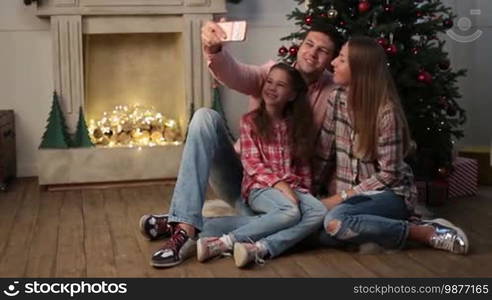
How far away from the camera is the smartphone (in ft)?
7.93

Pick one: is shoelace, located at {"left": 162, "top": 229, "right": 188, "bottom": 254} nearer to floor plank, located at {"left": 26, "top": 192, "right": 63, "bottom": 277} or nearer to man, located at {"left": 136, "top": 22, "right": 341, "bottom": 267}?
man, located at {"left": 136, "top": 22, "right": 341, "bottom": 267}

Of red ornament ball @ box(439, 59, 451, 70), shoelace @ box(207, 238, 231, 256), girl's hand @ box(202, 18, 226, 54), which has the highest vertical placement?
girl's hand @ box(202, 18, 226, 54)

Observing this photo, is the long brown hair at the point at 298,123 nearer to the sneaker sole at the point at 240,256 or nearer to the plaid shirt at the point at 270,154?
the plaid shirt at the point at 270,154

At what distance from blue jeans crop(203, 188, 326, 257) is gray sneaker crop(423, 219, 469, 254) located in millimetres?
442

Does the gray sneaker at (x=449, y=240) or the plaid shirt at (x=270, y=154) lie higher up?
the plaid shirt at (x=270, y=154)

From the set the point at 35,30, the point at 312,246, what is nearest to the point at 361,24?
the point at 312,246

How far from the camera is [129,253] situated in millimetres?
2689

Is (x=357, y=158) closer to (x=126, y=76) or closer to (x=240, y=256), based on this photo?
(x=240, y=256)

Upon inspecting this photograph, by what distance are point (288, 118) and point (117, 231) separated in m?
0.90

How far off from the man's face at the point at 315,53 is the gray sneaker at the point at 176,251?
793mm

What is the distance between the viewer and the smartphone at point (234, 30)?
2418 mm

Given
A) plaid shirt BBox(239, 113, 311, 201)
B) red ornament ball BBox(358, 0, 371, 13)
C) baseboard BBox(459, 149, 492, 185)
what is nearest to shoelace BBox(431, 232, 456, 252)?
plaid shirt BBox(239, 113, 311, 201)

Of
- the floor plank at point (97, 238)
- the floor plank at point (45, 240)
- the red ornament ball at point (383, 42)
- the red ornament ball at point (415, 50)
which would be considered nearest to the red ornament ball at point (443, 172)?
the red ornament ball at point (415, 50)

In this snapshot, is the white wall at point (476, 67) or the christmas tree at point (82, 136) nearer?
the christmas tree at point (82, 136)
